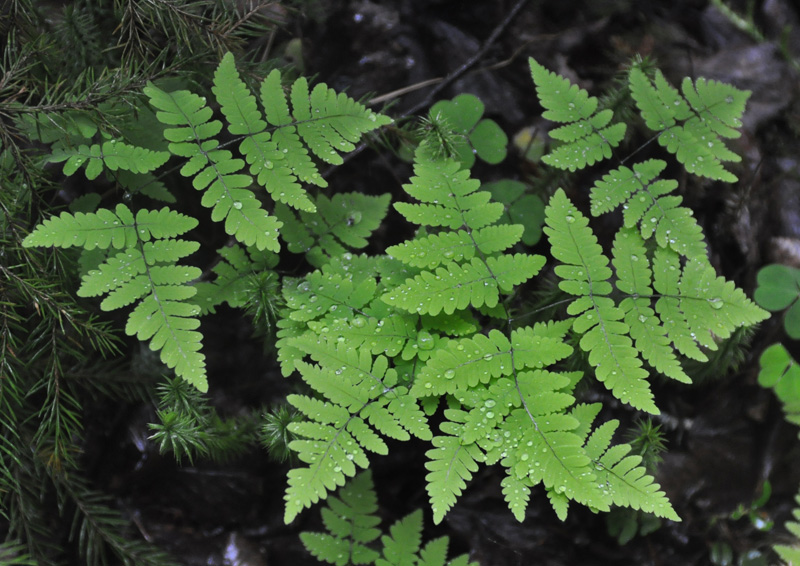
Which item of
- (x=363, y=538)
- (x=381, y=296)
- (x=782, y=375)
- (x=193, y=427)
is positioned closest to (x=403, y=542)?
(x=363, y=538)

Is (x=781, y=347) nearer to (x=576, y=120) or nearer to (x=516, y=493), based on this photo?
(x=576, y=120)

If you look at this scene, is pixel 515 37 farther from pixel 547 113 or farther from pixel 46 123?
pixel 46 123

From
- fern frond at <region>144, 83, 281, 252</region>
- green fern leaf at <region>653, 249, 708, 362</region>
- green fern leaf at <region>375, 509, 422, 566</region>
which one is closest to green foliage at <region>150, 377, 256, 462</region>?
fern frond at <region>144, 83, 281, 252</region>

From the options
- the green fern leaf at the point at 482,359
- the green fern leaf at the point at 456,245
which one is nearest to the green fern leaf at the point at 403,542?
the green fern leaf at the point at 482,359

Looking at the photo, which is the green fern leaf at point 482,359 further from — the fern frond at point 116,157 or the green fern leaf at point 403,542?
the fern frond at point 116,157

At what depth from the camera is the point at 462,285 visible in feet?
7.81

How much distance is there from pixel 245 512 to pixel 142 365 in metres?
1.07

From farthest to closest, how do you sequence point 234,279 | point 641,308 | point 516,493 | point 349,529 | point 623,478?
1. point 349,529
2. point 234,279
3. point 641,308
4. point 623,478
5. point 516,493

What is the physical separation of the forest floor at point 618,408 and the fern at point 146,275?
974 millimetres

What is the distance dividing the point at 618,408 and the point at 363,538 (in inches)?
66.0

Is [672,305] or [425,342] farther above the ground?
[672,305]

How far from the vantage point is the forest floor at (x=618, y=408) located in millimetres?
3104

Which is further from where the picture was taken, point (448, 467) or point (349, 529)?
point (349, 529)

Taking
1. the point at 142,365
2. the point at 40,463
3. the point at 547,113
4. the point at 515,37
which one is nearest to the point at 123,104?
the point at 142,365
